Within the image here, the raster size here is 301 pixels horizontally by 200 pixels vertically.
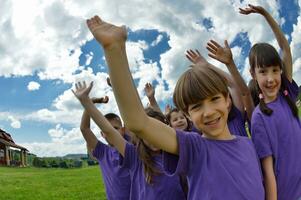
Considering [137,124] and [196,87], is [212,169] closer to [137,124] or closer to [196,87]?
[196,87]

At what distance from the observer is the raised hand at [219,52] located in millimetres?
3242

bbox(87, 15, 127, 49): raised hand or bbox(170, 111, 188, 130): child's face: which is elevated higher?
bbox(87, 15, 127, 49): raised hand

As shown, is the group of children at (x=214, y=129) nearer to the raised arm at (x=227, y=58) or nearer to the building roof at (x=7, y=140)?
the raised arm at (x=227, y=58)

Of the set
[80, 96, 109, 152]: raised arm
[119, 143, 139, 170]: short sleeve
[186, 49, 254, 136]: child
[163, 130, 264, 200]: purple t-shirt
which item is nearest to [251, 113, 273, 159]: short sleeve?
[186, 49, 254, 136]: child

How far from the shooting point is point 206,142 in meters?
2.39

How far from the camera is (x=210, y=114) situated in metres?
2.34

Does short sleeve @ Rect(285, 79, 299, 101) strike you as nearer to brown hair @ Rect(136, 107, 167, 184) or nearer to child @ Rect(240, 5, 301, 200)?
child @ Rect(240, 5, 301, 200)

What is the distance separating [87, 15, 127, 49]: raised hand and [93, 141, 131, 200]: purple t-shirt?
2.90 m

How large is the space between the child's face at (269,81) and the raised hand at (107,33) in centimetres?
156

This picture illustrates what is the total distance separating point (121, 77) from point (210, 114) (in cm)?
64

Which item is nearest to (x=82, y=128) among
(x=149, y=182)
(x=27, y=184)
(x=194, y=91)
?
(x=149, y=182)

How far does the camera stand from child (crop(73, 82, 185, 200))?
3570 mm

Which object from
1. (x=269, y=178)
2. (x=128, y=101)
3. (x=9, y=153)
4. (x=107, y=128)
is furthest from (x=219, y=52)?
(x=9, y=153)

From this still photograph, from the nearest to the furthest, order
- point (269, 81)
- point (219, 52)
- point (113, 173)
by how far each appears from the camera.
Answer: point (269, 81) → point (219, 52) → point (113, 173)
